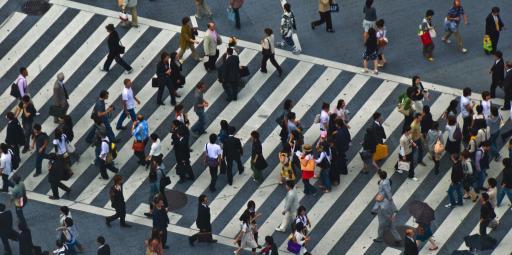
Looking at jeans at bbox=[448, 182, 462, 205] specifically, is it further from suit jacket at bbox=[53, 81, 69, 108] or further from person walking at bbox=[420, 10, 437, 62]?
suit jacket at bbox=[53, 81, 69, 108]

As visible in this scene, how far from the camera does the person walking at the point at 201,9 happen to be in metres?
51.9

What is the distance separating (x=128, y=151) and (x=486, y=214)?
10337 mm

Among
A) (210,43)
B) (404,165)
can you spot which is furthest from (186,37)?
(404,165)

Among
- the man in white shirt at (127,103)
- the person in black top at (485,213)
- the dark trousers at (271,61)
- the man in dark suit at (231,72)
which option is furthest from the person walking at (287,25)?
the person in black top at (485,213)

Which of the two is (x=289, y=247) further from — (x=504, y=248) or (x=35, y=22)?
(x=35, y=22)

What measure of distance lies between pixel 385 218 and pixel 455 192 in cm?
264

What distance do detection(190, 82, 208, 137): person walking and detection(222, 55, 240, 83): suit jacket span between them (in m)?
0.76

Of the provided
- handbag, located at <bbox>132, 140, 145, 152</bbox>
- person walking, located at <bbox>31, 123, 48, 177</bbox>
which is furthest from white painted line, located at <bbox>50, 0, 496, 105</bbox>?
person walking, located at <bbox>31, 123, 48, 177</bbox>

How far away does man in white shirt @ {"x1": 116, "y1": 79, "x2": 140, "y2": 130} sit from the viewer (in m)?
47.9

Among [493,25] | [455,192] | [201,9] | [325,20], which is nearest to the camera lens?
[455,192]

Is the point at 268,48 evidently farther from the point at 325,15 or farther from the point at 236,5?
the point at 325,15

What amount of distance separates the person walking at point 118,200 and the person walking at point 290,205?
4250 millimetres

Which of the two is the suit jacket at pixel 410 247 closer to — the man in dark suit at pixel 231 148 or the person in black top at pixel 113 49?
the man in dark suit at pixel 231 148

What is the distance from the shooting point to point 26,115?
47.6 m
